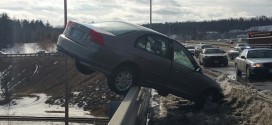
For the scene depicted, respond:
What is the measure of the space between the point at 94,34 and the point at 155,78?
187 cm

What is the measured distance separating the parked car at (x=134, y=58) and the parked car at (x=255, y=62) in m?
9.27

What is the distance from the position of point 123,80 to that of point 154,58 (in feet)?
3.00

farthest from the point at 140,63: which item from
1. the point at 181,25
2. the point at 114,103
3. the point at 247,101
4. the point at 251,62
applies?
the point at 181,25

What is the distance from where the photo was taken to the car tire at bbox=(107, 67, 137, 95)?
1073cm

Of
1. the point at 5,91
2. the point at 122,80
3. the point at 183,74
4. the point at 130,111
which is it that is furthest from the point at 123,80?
the point at 5,91

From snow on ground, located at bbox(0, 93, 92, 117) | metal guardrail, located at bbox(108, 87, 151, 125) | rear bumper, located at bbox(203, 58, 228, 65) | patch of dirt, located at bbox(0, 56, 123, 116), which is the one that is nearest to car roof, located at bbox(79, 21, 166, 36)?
metal guardrail, located at bbox(108, 87, 151, 125)

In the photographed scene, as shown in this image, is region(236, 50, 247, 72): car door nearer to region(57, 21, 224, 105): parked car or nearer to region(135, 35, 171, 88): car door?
region(57, 21, 224, 105): parked car

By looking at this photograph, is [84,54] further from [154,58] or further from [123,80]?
[154,58]

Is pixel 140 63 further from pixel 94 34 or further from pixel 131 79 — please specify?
pixel 94 34

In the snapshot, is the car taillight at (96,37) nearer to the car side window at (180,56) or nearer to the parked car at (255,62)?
the car side window at (180,56)

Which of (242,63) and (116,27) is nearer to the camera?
(116,27)

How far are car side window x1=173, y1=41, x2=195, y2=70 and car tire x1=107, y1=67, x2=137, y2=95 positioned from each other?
1.23 metres

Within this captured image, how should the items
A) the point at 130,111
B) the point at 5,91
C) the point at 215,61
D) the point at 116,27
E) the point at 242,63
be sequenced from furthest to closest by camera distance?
the point at 5,91 → the point at 215,61 → the point at 242,63 → the point at 116,27 → the point at 130,111

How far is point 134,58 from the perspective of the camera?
10906 millimetres
